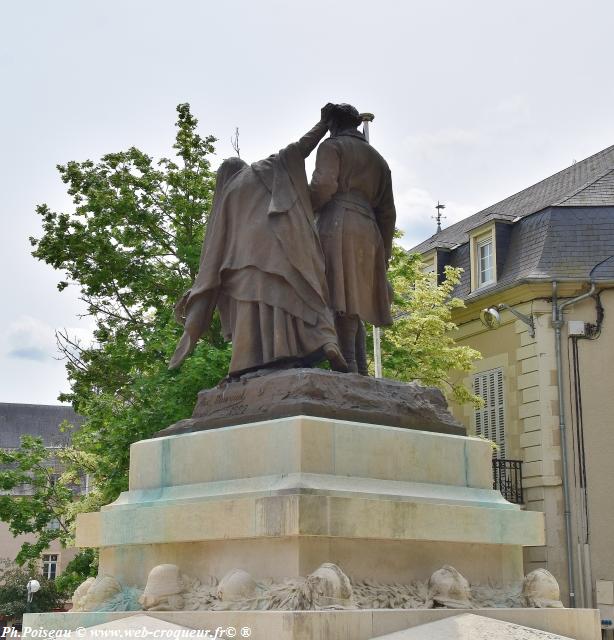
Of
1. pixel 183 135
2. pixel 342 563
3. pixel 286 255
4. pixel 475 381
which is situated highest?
pixel 183 135

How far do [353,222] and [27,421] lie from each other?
55.1 metres

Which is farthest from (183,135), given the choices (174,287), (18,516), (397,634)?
(397,634)

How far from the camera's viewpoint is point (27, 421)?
59.8m

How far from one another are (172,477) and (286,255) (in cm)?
165

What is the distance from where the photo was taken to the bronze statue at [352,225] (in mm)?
7473

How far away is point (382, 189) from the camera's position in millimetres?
7891

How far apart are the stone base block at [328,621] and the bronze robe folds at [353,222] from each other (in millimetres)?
2345

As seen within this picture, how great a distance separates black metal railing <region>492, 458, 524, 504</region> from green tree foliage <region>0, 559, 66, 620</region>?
24.3 metres

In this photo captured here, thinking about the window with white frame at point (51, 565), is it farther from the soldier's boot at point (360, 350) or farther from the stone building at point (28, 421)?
the soldier's boot at point (360, 350)

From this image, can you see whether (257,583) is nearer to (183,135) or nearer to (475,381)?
(183,135)

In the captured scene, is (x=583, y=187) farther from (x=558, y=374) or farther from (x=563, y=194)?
(x=558, y=374)

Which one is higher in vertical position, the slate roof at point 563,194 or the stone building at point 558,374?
the slate roof at point 563,194

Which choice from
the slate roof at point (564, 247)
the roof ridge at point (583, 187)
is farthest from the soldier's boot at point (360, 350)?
the roof ridge at point (583, 187)

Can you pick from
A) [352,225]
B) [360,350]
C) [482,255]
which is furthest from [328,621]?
[482,255]
